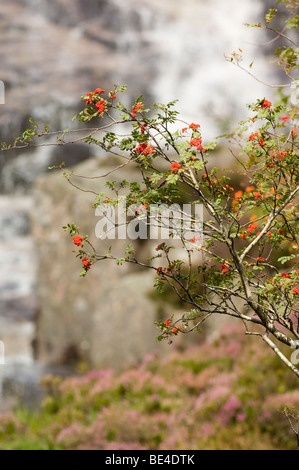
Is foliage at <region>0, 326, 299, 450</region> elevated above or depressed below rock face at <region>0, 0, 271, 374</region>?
below

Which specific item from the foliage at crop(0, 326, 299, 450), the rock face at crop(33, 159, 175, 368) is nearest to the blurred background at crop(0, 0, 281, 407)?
the rock face at crop(33, 159, 175, 368)

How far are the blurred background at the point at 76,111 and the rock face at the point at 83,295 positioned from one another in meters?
0.03

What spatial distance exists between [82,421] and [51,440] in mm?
786

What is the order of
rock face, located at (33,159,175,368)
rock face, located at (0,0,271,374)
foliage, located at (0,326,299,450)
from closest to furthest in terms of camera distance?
foliage, located at (0,326,299,450) < rock face, located at (33,159,175,368) < rock face, located at (0,0,271,374)

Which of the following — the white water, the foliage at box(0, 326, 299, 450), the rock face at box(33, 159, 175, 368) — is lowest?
the foliage at box(0, 326, 299, 450)

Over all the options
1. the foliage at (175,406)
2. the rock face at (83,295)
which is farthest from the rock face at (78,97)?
the foliage at (175,406)

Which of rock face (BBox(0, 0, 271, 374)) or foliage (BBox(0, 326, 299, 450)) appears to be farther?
rock face (BBox(0, 0, 271, 374))

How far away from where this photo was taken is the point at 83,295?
11.2 metres

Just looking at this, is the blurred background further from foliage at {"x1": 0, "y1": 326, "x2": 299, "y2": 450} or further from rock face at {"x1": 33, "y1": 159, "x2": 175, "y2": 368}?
foliage at {"x1": 0, "y1": 326, "x2": 299, "y2": 450}

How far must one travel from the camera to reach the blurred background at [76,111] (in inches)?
409

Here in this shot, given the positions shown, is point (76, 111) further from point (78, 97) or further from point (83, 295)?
point (83, 295)

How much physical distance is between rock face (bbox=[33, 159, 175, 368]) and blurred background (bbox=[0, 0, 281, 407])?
0.09 feet

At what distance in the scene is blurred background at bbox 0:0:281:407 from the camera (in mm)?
10386

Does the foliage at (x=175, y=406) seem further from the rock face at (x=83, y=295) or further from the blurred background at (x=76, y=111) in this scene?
the blurred background at (x=76, y=111)
